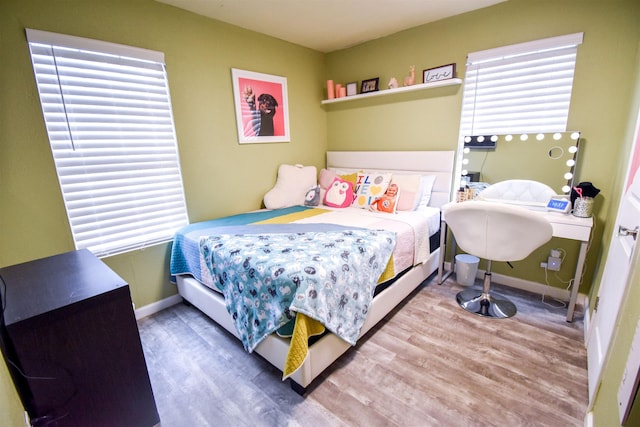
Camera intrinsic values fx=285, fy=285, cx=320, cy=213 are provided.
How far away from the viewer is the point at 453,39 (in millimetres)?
2660

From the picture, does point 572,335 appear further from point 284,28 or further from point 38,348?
point 284,28

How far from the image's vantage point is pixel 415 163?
10.1 ft

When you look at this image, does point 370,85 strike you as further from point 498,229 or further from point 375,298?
point 375,298

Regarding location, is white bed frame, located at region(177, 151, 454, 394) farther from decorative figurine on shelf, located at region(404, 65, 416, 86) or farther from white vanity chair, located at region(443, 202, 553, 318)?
decorative figurine on shelf, located at region(404, 65, 416, 86)

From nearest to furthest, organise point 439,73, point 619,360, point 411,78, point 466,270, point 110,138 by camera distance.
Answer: point 619,360
point 110,138
point 466,270
point 439,73
point 411,78

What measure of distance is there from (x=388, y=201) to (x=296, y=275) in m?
1.54

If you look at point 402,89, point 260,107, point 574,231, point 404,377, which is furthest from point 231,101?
point 574,231

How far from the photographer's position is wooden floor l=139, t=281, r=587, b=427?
145 centimetres

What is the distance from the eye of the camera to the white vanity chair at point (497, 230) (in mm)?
1845

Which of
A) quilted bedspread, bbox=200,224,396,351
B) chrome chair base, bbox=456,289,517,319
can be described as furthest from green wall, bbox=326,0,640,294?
quilted bedspread, bbox=200,224,396,351

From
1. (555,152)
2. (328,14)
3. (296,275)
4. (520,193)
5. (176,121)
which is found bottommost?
(296,275)

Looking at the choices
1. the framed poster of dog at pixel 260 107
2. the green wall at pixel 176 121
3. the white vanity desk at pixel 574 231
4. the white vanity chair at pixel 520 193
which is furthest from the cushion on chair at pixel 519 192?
the framed poster of dog at pixel 260 107

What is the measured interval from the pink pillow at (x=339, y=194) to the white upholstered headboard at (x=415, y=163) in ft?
1.77

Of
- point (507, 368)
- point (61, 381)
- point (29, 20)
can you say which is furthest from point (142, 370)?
point (29, 20)
